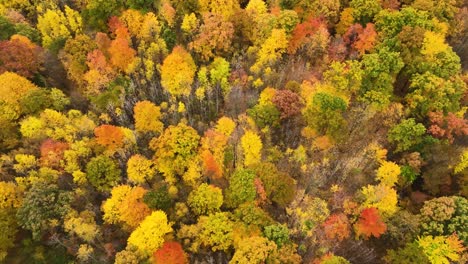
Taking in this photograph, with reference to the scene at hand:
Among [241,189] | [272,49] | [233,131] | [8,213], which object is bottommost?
[8,213]

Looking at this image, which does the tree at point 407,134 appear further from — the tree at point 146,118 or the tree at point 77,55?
the tree at point 77,55

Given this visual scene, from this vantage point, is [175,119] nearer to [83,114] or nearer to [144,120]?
[144,120]

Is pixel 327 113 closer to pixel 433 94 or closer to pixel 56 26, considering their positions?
pixel 433 94

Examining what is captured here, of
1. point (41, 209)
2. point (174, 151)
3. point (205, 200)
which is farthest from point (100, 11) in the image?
point (205, 200)

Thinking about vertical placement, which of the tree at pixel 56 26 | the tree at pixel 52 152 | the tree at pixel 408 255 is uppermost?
the tree at pixel 56 26

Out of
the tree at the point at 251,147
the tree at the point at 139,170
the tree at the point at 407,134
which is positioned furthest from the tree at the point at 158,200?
the tree at the point at 407,134
